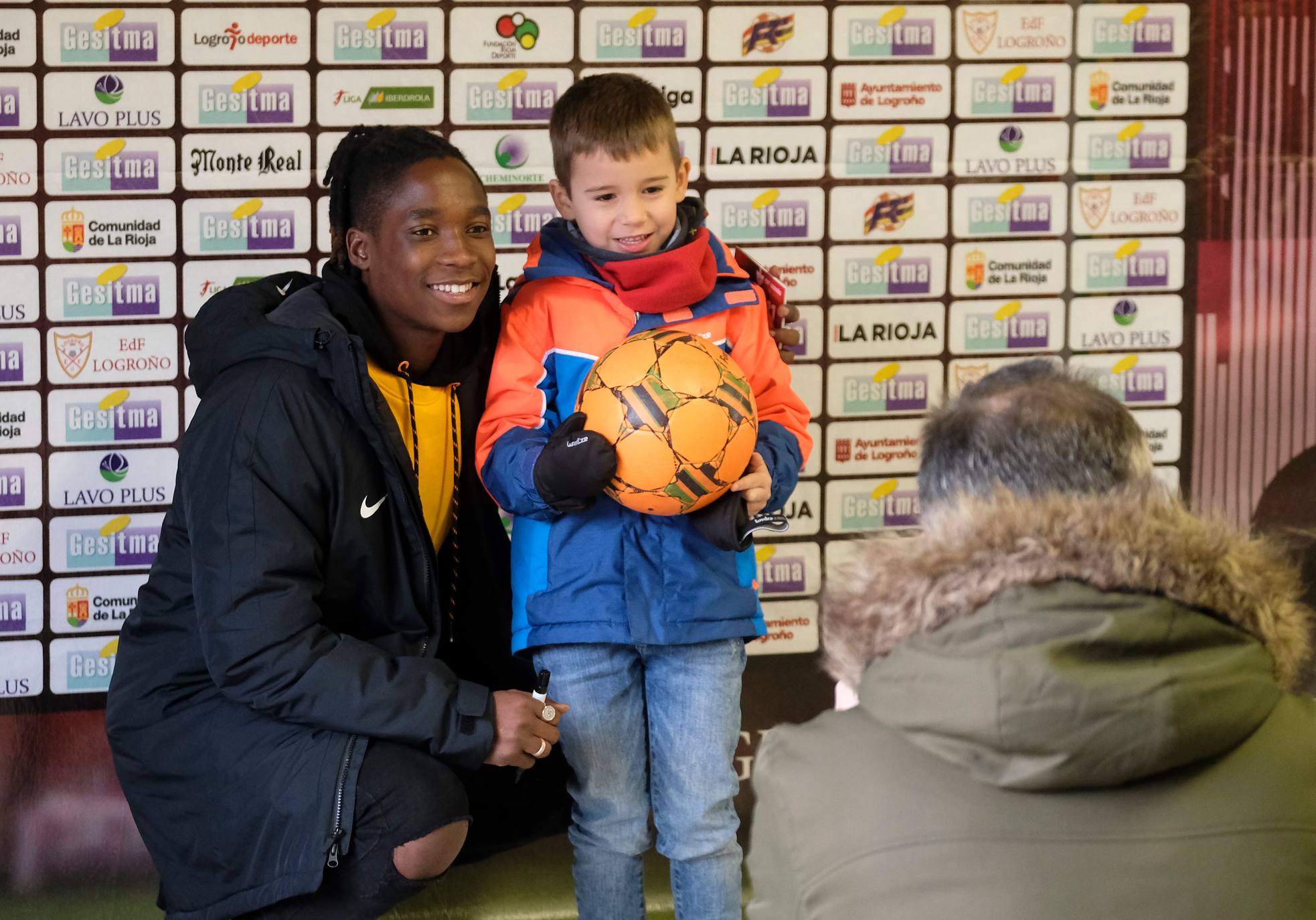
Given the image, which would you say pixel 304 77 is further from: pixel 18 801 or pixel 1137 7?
pixel 1137 7

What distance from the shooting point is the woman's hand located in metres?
2.25

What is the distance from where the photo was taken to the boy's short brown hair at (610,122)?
2.36 meters

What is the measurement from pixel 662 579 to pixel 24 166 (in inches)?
72.6

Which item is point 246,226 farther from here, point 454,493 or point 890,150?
point 890,150

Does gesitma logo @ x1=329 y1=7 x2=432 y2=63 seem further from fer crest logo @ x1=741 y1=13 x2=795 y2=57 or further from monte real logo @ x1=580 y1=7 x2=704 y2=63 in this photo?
fer crest logo @ x1=741 y1=13 x2=795 y2=57

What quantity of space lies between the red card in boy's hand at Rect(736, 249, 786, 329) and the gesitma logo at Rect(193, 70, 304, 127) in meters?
1.18

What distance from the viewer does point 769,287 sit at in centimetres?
265

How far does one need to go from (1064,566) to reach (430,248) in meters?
1.55

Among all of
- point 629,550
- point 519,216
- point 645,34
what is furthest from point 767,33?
point 629,550

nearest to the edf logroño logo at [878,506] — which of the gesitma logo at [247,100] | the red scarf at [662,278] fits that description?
the red scarf at [662,278]

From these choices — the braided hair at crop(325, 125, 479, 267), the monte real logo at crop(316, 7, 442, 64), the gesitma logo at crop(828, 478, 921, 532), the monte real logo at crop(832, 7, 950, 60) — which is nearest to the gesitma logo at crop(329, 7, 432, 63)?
the monte real logo at crop(316, 7, 442, 64)

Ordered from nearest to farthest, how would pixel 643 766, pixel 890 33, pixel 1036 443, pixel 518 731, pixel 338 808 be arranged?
1. pixel 1036 443
2. pixel 338 808
3. pixel 518 731
4. pixel 643 766
5. pixel 890 33

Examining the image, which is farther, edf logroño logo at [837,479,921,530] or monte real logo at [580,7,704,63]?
edf logroño logo at [837,479,921,530]

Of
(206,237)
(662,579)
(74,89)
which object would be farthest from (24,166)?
(662,579)
